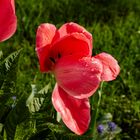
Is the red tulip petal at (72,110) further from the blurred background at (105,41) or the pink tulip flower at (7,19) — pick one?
the blurred background at (105,41)

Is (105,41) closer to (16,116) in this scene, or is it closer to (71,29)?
(16,116)

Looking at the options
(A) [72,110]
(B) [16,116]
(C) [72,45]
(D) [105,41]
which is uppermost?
(C) [72,45]

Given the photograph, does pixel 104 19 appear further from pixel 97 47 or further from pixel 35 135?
pixel 35 135

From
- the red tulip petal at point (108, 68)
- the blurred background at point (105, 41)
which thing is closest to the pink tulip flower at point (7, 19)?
the red tulip petal at point (108, 68)

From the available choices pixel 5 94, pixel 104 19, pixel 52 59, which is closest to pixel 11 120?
pixel 5 94

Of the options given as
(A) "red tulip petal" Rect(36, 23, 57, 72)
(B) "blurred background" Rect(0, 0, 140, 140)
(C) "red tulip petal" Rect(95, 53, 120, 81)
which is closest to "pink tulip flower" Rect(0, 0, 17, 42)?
(A) "red tulip petal" Rect(36, 23, 57, 72)

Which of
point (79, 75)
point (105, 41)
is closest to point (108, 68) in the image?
point (79, 75)
